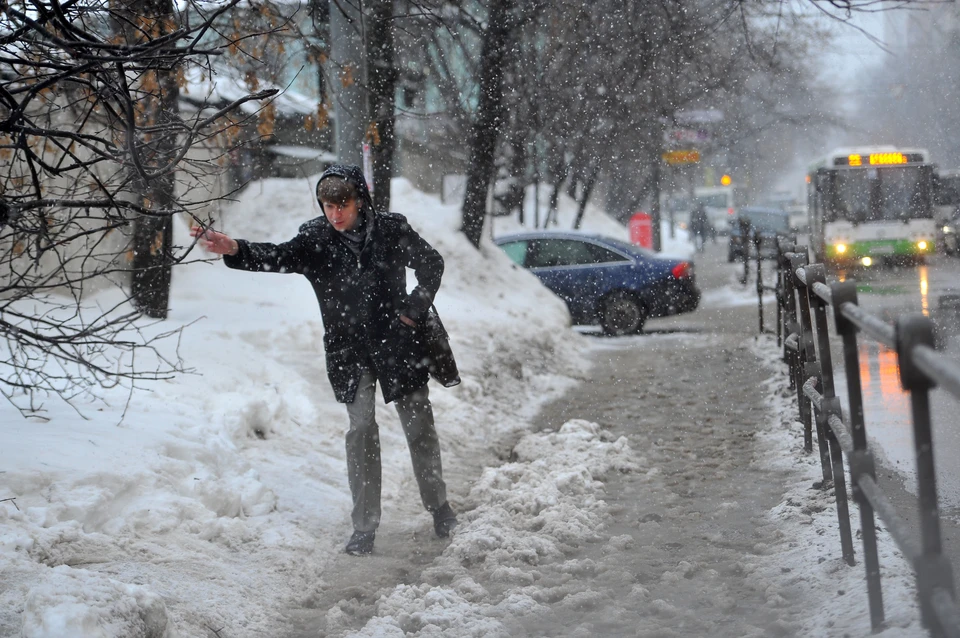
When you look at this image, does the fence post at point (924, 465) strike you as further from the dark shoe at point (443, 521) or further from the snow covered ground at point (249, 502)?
the dark shoe at point (443, 521)

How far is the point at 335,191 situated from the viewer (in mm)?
4816

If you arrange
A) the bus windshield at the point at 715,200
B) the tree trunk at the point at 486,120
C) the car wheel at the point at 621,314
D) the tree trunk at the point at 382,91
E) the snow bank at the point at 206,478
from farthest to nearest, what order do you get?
the bus windshield at the point at 715,200 → the car wheel at the point at 621,314 → the tree trunk at the point at 486,120 → the tree trunk at the point at 382,91 → the snow bank at the point at 206,478

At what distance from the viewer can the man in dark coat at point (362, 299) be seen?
486cm

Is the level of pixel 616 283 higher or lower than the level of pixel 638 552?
higher

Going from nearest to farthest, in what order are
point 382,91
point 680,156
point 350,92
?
point 350,92 → point 382,91 → point 680,156

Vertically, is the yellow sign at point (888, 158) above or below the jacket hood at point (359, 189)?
above

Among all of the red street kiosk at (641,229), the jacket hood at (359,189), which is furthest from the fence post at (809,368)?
the red street kiosk at (641,229)

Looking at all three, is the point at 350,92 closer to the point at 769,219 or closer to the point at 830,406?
the point at 830,406

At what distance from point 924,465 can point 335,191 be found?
3.16m

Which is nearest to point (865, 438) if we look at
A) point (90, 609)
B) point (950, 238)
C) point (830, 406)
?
point (830, 406)

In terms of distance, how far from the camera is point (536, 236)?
51.2 feet

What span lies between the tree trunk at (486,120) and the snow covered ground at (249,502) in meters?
5.49

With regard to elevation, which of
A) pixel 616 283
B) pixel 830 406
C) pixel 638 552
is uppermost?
pixel 616 283

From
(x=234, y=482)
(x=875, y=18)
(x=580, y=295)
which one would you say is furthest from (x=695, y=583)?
(x=580, y=295)
